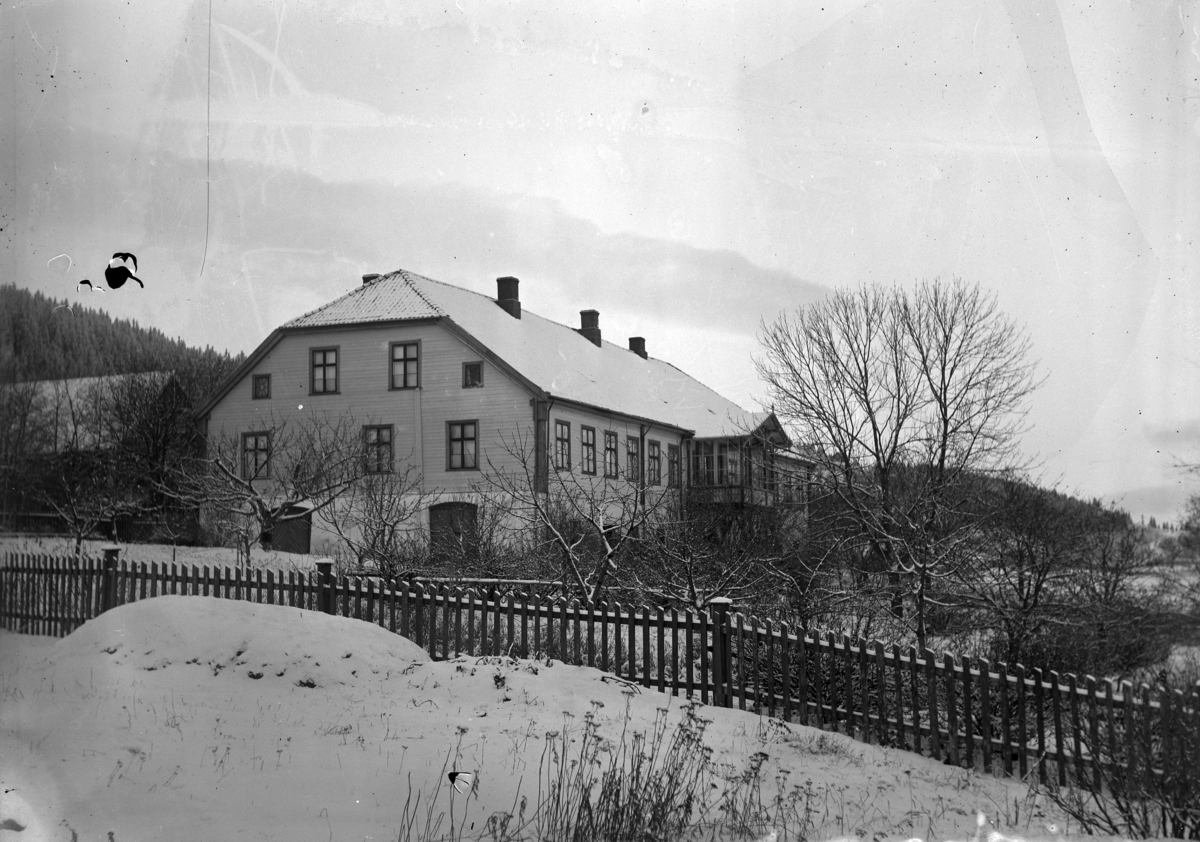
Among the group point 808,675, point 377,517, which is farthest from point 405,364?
point 808,675

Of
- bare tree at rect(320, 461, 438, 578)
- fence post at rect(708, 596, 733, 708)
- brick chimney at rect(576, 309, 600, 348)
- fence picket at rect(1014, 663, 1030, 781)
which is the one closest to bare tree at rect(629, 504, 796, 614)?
fence post at rect(708, 596, 733, 708)

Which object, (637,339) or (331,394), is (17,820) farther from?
(637,339)

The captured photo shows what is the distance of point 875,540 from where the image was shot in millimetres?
14922

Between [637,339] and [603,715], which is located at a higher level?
[637,339]

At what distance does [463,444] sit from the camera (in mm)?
20312

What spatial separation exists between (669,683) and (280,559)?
31.5ft

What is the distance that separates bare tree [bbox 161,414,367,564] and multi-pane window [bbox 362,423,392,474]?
6.1 inches

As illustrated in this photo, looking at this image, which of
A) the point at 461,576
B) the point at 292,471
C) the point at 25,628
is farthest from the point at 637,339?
the point at 25,628

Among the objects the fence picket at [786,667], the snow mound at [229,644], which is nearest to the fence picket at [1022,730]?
the fence picket at [786,667]

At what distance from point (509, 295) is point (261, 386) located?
7368 mm

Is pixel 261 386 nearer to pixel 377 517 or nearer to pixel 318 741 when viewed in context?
pixel 377 517

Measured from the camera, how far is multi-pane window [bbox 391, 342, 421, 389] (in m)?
20.4

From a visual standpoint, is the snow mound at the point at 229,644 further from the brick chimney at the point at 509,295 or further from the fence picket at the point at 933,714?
the brick chimney at the point at 509,295

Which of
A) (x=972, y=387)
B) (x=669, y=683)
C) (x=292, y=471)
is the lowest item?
(x=669, y=683)
